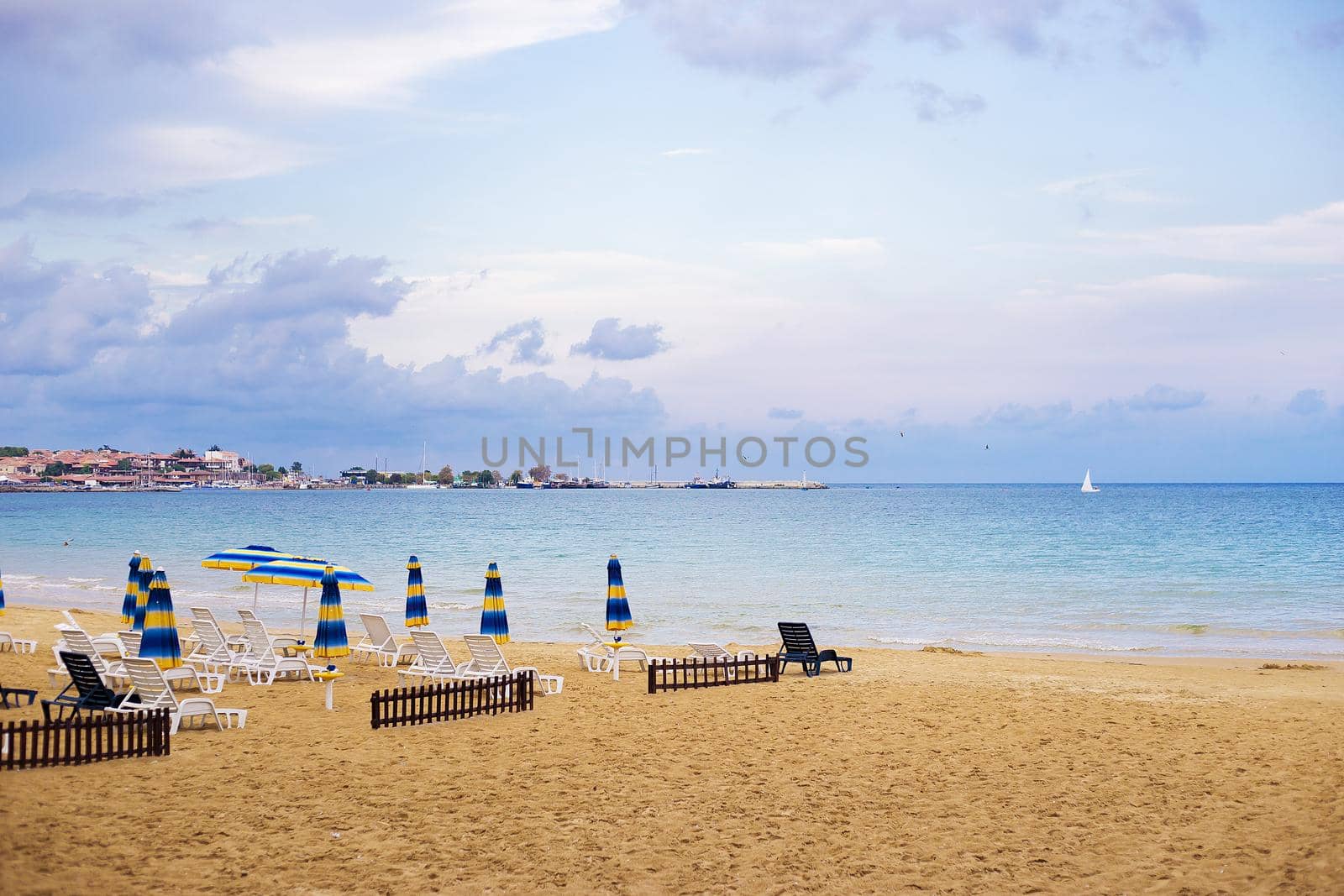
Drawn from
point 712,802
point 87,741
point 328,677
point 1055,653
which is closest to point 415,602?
point 328,677

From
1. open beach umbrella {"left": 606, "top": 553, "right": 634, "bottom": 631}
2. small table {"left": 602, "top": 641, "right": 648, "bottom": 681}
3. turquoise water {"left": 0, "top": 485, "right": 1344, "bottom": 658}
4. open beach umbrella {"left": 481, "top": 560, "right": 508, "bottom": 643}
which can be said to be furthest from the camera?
turquoise water {"left": 0, "top": 485, "right": 1344, "bottom": 658}

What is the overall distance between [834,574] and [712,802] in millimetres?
33926

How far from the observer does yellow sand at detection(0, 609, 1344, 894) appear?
24.6 ft

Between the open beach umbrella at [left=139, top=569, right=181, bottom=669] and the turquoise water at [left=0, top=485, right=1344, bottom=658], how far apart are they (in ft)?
42.7

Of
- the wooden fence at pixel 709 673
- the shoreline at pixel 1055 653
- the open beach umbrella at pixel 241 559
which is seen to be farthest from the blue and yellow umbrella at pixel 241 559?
the wooden fence at pixel 709 673

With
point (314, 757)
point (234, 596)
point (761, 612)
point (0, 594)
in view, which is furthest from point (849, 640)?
point (234, 596)

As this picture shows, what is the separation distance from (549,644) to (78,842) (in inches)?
583

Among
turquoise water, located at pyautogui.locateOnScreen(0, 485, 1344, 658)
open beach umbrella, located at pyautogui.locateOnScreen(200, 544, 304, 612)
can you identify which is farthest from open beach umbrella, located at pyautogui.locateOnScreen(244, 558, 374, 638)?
turquoise water, located at pyautogui.locateOnScreen(0, 485, 1344, 658)

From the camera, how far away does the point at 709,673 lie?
16.2 metres

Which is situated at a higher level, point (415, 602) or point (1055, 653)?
point (415, 602)

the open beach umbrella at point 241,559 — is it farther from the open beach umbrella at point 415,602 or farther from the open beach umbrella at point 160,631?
the open beach umbrella at point 160,631

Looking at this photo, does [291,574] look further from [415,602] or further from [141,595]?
[141,595]

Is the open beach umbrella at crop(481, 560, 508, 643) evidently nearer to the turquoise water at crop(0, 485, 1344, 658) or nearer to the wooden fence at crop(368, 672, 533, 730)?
the wooden fence at crop(368, 672, 533, 730)

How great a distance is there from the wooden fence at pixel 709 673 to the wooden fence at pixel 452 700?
2.14 meters
